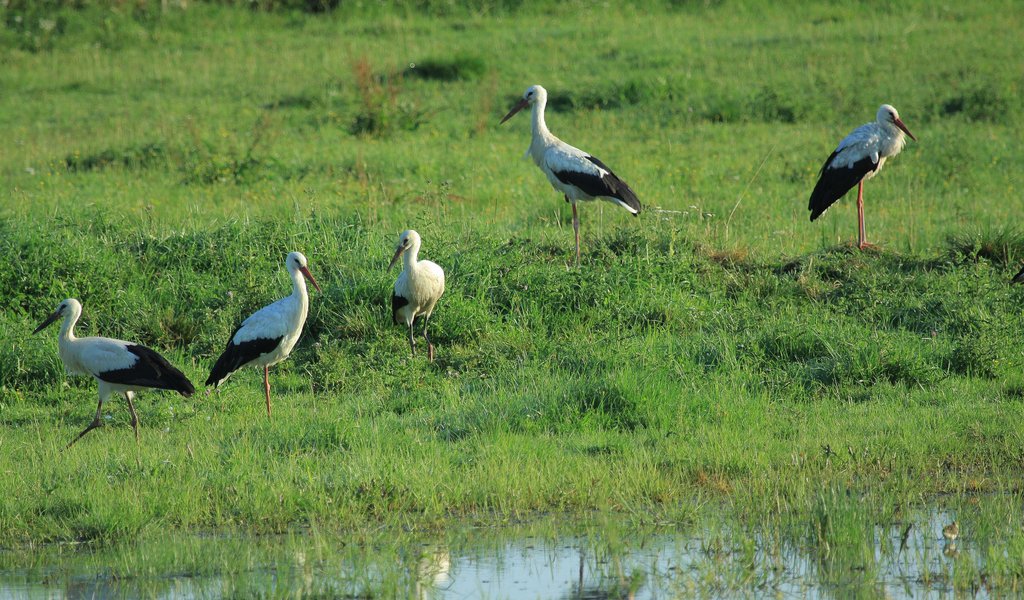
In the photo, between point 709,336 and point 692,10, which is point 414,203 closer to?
point 709,336

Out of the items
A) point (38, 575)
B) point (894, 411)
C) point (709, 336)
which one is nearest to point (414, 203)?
point (709, 336)

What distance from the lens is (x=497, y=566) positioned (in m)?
4.91

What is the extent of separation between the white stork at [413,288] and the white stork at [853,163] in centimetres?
350

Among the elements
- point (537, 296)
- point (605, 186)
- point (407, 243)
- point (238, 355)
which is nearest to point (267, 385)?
point (238, 355)

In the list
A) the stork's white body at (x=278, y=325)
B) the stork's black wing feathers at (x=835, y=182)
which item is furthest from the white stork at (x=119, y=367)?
the stork's black wing feathers at (x=835, y=182)

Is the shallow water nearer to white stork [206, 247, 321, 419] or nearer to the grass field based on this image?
the grass field

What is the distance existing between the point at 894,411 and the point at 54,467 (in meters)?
4.27

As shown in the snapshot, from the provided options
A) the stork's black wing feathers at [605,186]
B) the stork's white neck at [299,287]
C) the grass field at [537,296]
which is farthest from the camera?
the stork's black wing feathers at [605,186]

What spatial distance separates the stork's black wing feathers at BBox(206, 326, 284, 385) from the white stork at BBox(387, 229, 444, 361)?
97 cm

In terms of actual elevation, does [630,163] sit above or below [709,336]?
above

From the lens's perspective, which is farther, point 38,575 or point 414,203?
point 414,203

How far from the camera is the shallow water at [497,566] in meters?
4.63

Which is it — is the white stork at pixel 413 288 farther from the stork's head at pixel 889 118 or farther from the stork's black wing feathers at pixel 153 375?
the stork's head at pixel 889 118

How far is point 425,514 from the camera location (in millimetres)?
5402
